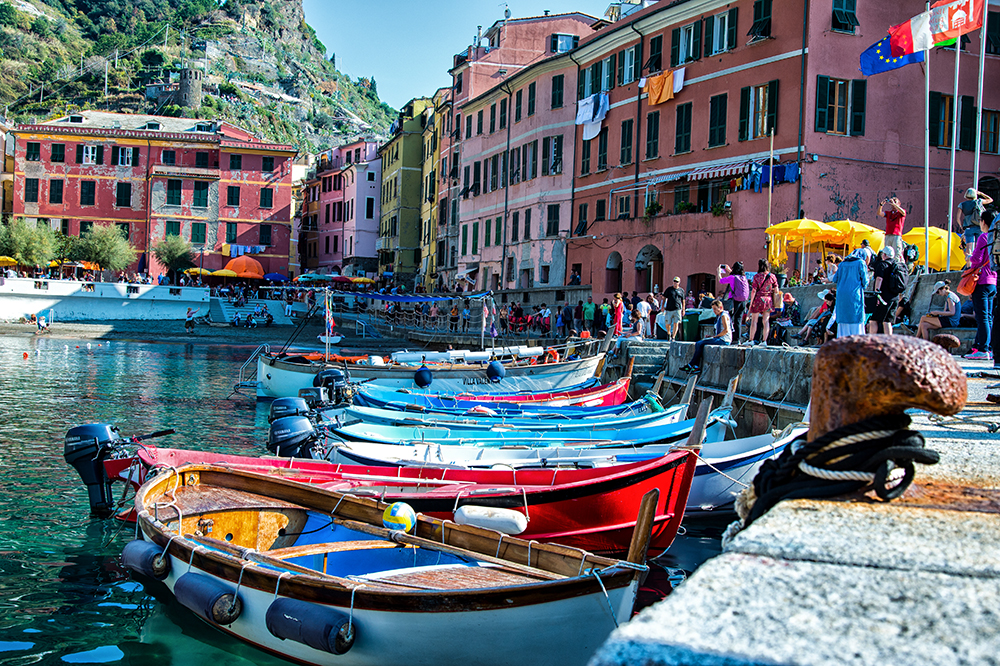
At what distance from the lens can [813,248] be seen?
83.8ft

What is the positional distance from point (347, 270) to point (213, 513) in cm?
6953

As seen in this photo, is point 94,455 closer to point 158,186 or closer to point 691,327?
point 691,327

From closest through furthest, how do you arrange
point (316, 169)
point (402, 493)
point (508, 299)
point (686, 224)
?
point (402, 493), point (686, 224), point (508, 299), point (316, 169)

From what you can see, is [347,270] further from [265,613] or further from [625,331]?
[265,613]

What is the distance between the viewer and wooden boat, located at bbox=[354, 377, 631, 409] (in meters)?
17.4

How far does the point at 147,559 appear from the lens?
702 cm

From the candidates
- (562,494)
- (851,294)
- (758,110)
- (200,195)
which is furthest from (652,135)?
(200,195)

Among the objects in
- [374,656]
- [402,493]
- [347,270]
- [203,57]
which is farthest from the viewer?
[203,57]

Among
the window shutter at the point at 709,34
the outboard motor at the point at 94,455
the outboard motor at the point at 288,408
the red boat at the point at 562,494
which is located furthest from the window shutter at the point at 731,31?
the outboard motor at the point at 94,455

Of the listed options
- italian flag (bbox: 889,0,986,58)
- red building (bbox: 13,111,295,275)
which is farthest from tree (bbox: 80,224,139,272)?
italian flag (bbox: 889,0,986,58)

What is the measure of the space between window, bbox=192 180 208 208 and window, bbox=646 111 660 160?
133ft

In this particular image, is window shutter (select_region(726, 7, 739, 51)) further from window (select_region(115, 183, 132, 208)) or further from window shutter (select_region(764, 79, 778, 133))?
window (select_region(115, 183, 132, 208))

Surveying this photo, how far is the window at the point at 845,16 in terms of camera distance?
2738 centimetres

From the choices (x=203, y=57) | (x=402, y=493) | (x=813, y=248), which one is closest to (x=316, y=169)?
(x=203, y=57)
